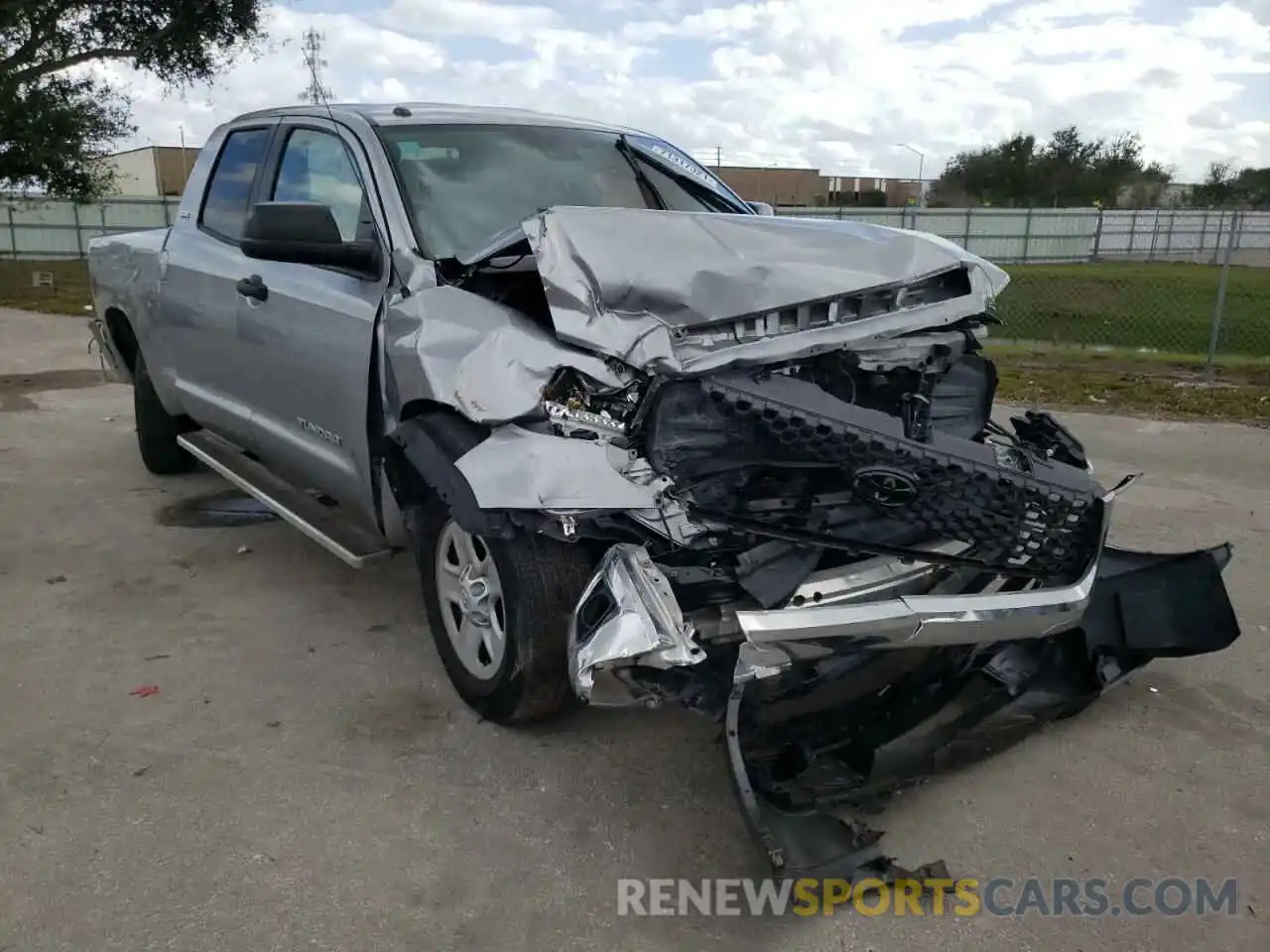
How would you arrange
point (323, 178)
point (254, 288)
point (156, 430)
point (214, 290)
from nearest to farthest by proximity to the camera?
point (323, 178) < point (254, 288) < point (214, 290) < point (156, 430)

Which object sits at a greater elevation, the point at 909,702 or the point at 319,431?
the point at 319,431

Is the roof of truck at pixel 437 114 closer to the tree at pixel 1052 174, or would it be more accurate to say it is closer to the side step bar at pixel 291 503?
the side step bar at pixel 291 503

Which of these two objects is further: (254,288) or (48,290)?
(48,290)

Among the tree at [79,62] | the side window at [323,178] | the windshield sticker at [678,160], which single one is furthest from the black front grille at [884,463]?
the tree at [79,62]

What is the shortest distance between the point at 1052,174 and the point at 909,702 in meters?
55.7

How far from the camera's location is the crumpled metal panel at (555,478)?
281 cm

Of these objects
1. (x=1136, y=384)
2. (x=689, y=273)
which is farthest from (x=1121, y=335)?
(x=689, y=273)

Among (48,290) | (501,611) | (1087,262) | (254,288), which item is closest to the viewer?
(501,611)

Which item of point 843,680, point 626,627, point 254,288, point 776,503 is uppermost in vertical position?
point 254,288

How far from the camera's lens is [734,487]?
9.49 feet

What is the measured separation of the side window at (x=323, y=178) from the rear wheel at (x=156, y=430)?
1975mm

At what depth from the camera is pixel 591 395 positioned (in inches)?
117

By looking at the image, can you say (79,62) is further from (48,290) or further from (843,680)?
(843,680)

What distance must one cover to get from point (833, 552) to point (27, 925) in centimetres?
224
